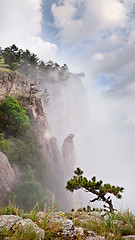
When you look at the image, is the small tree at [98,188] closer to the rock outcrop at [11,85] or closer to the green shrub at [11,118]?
the green shrub at [11,118]

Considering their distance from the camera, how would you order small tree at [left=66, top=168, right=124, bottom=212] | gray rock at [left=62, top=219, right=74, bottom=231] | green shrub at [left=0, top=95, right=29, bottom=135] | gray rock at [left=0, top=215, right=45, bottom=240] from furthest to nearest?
green shrub at [left=0, top=95, right=29, bottom=135]
small tree at [left=66, top=168, right=124, bottom=212]
gray rock at [left=62, top=219, right=74, bottom=231]
gray rock at [left=0, top=215, right=45, bottom=240]

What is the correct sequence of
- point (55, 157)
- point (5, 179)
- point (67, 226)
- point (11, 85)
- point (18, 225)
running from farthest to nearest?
point (55, 157), point (11, 85), point (5, 179), point (67, 226), point (18, 225)

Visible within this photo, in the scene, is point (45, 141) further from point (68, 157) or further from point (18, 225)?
point (18, 225)

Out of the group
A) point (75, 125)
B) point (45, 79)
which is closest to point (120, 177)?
point (75, 125)

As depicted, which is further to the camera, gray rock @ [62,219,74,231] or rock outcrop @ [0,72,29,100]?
rock outcrop @ [0,72,29,100]

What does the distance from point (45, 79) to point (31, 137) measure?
156ft

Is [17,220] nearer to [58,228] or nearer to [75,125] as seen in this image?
[58,228]

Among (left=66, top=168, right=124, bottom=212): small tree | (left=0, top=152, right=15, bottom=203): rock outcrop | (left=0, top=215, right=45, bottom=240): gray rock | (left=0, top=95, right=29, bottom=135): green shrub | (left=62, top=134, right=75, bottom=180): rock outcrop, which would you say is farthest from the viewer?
(left=62, top=134, right=75, bottom=180): rock outcrop

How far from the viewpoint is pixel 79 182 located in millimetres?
6297

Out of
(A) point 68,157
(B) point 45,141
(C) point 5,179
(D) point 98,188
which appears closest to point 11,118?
(B) point 45,141

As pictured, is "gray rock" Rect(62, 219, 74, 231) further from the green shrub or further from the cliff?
the cliff

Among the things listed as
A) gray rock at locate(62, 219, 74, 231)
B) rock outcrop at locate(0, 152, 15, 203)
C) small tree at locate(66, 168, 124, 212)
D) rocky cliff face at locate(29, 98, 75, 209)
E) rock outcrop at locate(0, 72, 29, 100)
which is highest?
rock outcrop at locate(0, 72, 29, 100)

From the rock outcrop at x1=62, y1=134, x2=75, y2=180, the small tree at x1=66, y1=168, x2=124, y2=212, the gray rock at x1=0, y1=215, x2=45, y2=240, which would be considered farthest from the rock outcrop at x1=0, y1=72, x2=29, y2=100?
the gray rock at x1=0, y1=215, x2=45, y2=240

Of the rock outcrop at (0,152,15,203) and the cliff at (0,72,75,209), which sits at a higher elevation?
the cliff at (0,72,75,209)
